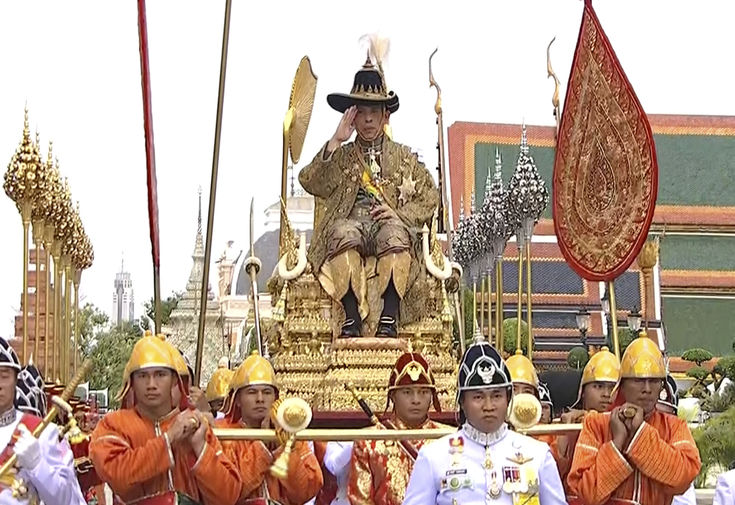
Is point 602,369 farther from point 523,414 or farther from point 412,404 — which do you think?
point 523,414

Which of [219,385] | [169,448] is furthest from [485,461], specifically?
[219,385]

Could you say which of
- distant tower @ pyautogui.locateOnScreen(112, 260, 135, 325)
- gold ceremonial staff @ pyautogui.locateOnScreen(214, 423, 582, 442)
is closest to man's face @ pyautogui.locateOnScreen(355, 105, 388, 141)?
gold ceremonial staff @ pyautogui.locateOnScreen(214, 423, 582, 442)

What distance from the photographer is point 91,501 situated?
1332cm

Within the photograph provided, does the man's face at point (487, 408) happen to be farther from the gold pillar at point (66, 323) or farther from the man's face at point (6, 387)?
the gold pillar at point (66, 323)

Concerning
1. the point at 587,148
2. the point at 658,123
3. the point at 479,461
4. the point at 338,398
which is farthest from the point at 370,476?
the point at 658,123

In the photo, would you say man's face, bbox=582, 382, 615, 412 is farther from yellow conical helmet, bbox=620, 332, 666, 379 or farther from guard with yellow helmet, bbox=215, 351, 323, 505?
guard with yellow helmet, bbox=215, 351, 323, 505

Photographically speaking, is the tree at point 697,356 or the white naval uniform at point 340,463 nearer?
the white naval uniform at point 340,463

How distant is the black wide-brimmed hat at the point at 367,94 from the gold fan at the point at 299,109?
0.70 meters

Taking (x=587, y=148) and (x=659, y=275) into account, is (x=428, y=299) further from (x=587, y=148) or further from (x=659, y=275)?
(x=659, y=275)

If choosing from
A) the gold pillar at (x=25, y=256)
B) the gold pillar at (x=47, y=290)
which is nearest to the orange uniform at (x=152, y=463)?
the gold pillar at (x=25, y=256)

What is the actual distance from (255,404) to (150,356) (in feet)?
3.28

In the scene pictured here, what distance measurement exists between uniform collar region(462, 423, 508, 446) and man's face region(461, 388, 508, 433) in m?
0.02

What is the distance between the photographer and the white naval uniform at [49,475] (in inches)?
258

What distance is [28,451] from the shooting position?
638 centimetres
